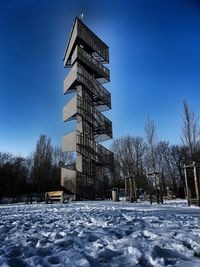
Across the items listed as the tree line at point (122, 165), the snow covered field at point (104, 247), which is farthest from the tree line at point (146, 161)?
the snow covered field at point (104, 247)

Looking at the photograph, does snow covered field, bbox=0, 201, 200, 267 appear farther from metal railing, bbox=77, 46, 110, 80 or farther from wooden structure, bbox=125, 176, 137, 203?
metal railing, bbox=77, 46, 110, 80

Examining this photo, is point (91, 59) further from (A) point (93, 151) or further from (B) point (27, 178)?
(B) point (27, 178)

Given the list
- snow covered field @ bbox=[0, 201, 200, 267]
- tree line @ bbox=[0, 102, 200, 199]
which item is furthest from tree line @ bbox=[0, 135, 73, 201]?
snow covered field @ bbox=[0, 201, 200, 267]

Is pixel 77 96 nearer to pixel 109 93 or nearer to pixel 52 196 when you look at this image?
pixel 109 93

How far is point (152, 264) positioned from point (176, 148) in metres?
41.4

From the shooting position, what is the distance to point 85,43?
97.8ft

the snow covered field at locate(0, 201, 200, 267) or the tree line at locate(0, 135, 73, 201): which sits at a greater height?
the tree line at locate(0, 135, 73, 201)

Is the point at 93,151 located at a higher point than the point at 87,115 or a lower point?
lower

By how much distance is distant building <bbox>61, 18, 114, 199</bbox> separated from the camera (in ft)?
82.7

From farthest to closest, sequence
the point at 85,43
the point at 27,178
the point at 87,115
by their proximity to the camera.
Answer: the point at 27,178 → the point at 85,43 → the point at 87,115

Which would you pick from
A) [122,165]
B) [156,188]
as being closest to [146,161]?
[122,165]

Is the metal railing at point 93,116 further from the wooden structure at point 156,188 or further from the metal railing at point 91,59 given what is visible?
the wooden structure at point 156,188

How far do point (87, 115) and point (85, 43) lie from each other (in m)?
8.41

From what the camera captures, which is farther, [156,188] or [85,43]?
[85,43]
